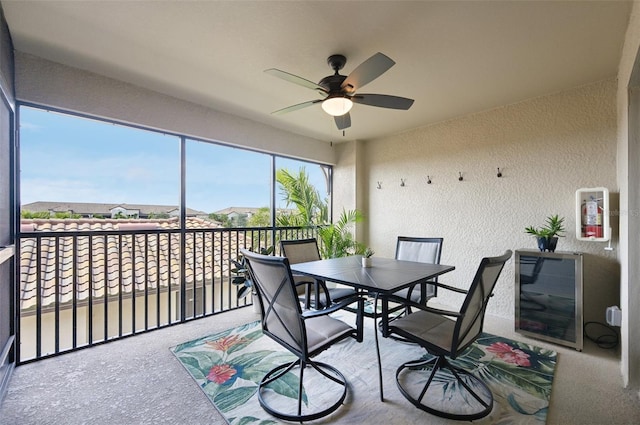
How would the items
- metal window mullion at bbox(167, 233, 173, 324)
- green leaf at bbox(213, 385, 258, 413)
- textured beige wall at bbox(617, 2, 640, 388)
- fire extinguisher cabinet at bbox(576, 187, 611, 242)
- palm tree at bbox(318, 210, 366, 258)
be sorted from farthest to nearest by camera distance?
palm tree at bbox(318, 210, 366, 258) < metal window mullion at bbox(167, 233, 173, 324) < fire extinguisher cabinet at bbox(576, 187, 611, 242) < textured beige wall at bbox(617, 2, 640, 388) < green leaf at bbox(213, 385, 258, 413)

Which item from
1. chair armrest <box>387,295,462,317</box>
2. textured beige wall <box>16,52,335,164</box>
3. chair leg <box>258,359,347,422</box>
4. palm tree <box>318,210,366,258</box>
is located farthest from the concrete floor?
palm tree <box>318,210,366,258</box>

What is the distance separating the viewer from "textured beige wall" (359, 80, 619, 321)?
9.03 ft

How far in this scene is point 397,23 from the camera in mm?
1899

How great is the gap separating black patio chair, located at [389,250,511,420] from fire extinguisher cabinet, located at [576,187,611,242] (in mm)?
1573

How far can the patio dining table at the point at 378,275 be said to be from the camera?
1910 millimetres

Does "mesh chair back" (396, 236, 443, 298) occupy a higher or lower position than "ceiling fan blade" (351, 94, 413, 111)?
lower

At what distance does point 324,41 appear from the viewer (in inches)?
81.7

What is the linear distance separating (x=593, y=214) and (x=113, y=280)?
4.90 meters

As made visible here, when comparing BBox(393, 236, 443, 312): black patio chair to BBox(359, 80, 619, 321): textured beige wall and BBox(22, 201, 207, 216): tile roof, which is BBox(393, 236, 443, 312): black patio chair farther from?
BBox(22, 201, 207, 216): tile roof

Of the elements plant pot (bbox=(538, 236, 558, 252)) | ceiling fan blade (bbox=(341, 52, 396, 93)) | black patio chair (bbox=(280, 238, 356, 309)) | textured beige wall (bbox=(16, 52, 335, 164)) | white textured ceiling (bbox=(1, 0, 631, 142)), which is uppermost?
white textured ceiling (bbox=(1, 0, 631, 142))

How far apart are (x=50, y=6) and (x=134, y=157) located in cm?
147

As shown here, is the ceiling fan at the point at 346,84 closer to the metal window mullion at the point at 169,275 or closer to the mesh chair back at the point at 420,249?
the mesh chair back at the point at 420,249

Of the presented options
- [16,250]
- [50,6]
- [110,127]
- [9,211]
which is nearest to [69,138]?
[110,127]

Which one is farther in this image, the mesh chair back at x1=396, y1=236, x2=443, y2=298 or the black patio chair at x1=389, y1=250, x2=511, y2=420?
the mesh chair back at x1=396, y1=236, x2=443, y2=298
